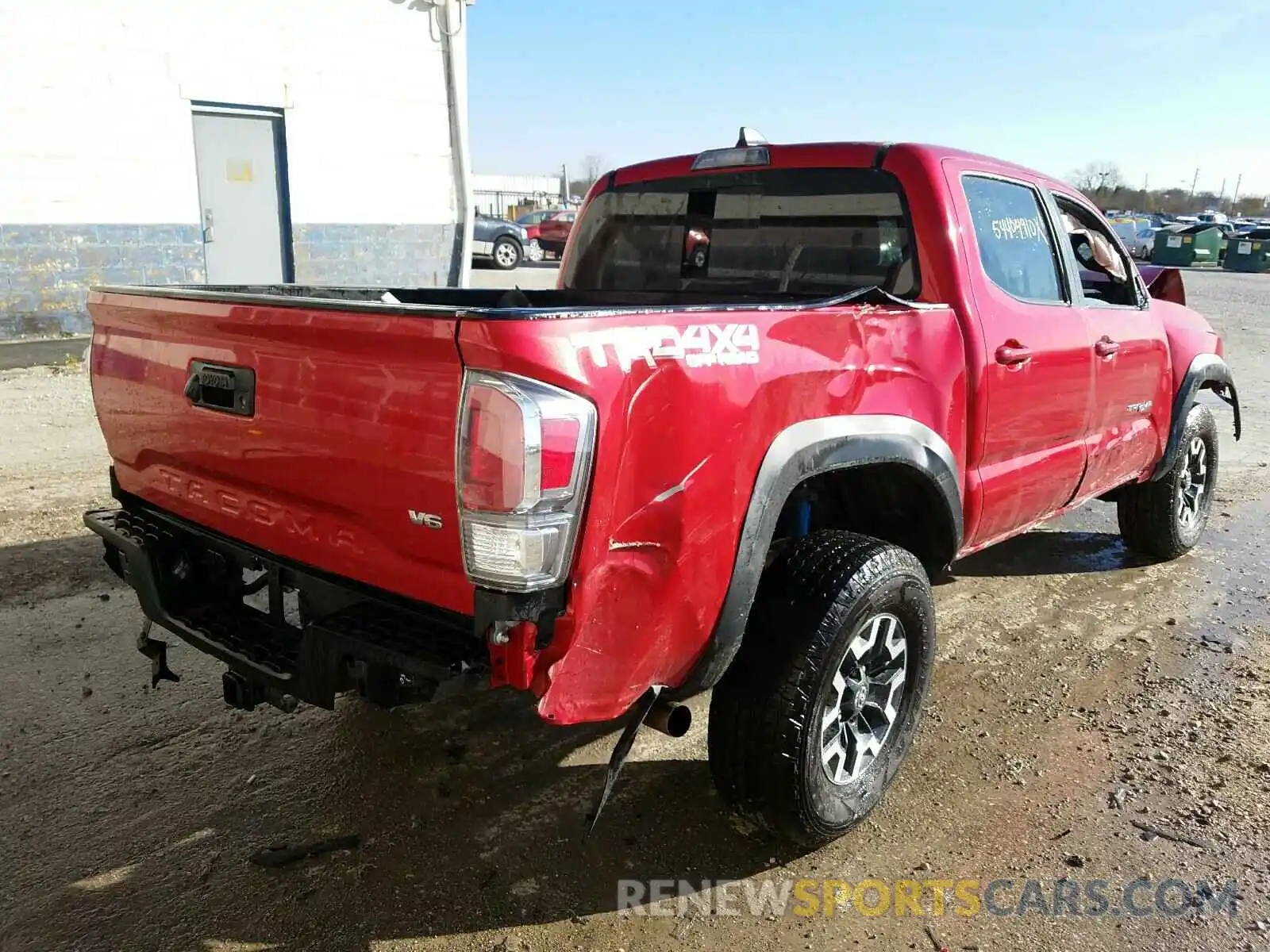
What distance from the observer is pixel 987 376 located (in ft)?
10.7

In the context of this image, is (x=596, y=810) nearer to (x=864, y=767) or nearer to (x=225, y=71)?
(x=864, y=767)

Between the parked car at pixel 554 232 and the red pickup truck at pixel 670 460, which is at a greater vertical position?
the parked car at pixel 554 232

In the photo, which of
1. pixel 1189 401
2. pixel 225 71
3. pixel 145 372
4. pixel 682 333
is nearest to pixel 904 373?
pixel 682 333

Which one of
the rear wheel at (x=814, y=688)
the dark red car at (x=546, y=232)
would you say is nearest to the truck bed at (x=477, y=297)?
the rear wheel at (x=814, y=688)

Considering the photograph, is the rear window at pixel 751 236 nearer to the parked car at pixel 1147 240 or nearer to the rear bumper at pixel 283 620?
the rear bumper at pixel 283 620

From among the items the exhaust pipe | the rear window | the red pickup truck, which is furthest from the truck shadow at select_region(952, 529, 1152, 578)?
the exhaust pipe

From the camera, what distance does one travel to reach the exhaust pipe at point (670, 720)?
2.44m

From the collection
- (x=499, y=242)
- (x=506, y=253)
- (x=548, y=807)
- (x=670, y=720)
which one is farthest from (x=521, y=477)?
(x=506, y=253)

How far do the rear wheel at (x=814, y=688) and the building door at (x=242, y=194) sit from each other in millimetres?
9702

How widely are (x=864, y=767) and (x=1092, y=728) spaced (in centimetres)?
113

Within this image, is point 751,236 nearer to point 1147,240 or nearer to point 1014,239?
point 1014,239

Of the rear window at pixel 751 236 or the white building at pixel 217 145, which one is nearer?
the rear window at pixel 751 236

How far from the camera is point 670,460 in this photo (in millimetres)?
2182

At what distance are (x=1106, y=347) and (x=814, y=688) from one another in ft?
7.55
